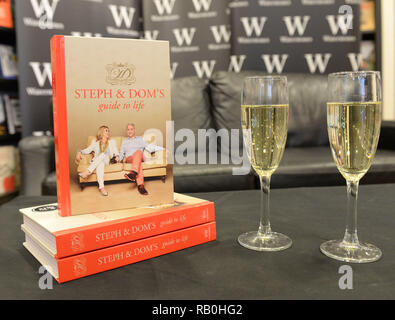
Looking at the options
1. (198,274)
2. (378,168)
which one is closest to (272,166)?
(198,274)

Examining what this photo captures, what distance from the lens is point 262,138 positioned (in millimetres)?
604

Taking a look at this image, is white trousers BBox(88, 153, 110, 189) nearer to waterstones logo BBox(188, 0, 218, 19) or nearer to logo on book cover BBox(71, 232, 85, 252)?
logo on book cover BBox(71, 232, 85, 252)

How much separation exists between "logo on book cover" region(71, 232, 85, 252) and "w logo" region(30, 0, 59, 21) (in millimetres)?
2665

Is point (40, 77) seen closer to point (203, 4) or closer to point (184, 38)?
point (184, 38)

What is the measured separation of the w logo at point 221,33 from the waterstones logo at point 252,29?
145mm

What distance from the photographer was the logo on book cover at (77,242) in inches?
19.6

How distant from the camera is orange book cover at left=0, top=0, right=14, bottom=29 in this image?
8.87 ft

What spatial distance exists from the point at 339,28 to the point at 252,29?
0.75 meters

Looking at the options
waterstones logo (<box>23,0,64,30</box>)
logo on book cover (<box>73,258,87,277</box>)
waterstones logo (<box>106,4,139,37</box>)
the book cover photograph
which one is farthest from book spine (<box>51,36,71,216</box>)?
waterstones logo (<box>106,4,139,37</box>)

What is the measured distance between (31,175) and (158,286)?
5.29 feet

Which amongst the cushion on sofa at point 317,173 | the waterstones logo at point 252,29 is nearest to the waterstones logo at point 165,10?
the waterstones logo at point 252,29

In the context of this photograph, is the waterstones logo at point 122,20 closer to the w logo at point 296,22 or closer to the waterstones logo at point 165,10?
the waterstones logo at point 165,10

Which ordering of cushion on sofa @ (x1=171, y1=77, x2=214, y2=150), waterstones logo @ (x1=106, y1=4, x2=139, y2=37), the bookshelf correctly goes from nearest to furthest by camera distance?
cushion on sofa @ (x1=171, y1=77, x2=214, y2=150), the bookshelf, waterstones logo @ (x1=106, y1=4, x2=139, y2=37)

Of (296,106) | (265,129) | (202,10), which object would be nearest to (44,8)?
(202,10)
